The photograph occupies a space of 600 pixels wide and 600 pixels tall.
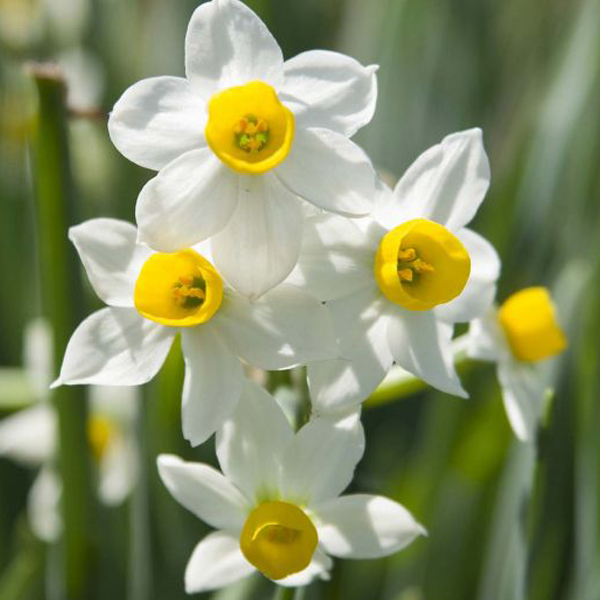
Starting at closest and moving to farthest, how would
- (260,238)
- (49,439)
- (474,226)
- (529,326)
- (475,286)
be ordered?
(260,238) → (475,286) → (529,326) → (49,439) → (474,226)

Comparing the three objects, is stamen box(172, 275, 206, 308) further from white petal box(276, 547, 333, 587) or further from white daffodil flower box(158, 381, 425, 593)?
white petal box(276, 547, 333, 587)

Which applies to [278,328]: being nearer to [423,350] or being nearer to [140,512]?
[423,350]

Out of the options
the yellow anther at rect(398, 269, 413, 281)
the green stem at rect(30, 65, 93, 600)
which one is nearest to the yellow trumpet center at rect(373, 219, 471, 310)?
the yellow anther at rect(398, 269, 413, 281)

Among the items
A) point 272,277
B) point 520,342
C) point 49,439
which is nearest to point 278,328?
point 272,277

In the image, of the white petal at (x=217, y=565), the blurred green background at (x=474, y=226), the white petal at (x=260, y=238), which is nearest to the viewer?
the white petal at (x=260, y=238)

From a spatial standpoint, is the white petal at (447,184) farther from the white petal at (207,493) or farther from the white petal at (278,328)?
the white petal at (207,493)

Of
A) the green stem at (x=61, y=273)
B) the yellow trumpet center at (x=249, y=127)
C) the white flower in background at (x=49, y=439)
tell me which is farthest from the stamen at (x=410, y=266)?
the white flower in background at (x=49, y=439)
